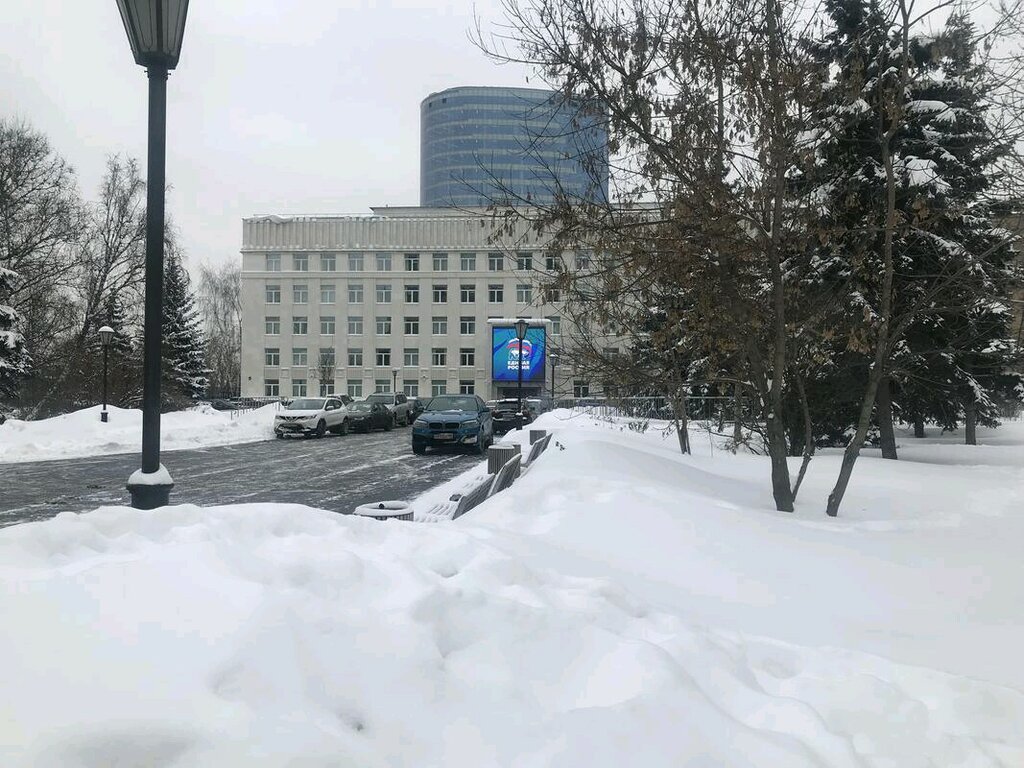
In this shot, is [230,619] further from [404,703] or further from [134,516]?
[134,516]

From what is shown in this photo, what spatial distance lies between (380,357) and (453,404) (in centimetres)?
5936

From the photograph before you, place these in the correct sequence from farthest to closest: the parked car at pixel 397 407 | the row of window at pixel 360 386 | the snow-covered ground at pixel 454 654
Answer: the row of window at pixel 360 386
the parked car at pixel 397 407
the snow-covered ground at pixel 454 654

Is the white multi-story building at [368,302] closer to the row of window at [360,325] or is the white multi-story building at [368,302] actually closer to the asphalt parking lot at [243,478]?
the row of window at [360,325]

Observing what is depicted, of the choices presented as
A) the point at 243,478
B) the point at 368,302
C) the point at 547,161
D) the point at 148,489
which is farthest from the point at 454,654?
the point at 368,302

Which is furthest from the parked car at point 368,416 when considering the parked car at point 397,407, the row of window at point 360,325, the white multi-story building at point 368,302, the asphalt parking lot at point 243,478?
the row of window at point 360,325

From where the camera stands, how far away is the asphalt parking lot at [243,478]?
36.9ft

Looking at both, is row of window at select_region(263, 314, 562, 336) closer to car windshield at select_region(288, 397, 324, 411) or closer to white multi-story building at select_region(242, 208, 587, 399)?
white multi-story building at select_region(242, 208, 587, 399)

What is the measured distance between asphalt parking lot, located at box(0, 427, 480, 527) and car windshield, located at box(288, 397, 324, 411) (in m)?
7.13

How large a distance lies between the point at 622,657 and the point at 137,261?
38.1 meters

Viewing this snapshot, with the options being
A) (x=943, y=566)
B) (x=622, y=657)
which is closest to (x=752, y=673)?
(x=622, y=657)

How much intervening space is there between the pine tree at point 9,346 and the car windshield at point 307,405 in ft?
32.1

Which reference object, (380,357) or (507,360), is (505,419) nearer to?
(507,360)

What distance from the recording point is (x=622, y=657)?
327cm

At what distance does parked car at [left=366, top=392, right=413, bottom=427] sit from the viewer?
37.7 metres
